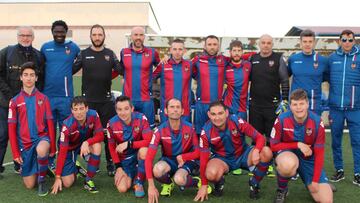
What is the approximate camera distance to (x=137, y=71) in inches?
205

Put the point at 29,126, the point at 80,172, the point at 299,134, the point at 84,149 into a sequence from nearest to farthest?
the point at 299,134 → the point at 84,149 → the point at 29,126 → the point at 80,172

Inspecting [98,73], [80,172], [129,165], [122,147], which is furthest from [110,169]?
[98,73]

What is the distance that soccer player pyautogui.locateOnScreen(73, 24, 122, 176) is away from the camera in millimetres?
5145

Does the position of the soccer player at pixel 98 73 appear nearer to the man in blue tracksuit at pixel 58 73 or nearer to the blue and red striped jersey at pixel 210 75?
the man in blue tracksuit at pixel 58 73

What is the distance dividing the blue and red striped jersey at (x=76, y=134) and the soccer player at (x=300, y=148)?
2.03 metres

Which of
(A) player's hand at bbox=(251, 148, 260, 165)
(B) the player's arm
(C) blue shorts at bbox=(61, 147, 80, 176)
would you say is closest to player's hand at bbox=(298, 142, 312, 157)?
(A) player's hand at bbox=(251, 148, 260, 165)

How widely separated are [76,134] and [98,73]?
3.12 ft

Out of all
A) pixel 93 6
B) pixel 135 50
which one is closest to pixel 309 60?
pixel 135 50

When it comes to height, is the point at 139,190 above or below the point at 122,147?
below

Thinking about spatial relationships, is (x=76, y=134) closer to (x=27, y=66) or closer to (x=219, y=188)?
(x=27, y=66)

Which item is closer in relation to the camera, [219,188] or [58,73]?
[219,188]

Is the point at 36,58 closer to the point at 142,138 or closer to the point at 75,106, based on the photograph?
the point at 75,106

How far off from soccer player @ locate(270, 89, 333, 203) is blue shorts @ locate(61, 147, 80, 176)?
233 cm

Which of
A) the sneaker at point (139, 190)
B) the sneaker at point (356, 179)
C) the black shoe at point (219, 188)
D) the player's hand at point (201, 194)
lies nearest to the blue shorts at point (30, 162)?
the sneaker at point (139, 190)
